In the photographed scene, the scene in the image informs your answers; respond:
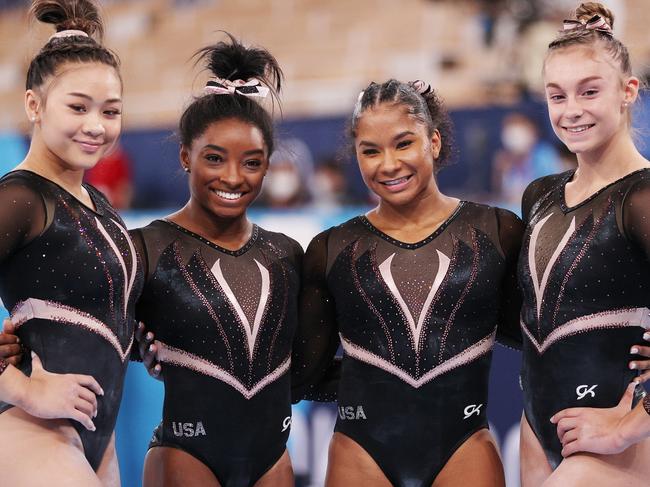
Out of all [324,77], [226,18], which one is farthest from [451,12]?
[226,18]

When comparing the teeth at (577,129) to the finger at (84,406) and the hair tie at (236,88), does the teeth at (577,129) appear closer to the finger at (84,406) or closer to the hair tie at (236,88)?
the hair tie at (236,88)

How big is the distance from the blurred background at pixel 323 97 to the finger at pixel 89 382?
0.99 m

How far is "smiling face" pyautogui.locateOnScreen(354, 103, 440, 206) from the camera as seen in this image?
2936 mm

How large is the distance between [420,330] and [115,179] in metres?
4.14

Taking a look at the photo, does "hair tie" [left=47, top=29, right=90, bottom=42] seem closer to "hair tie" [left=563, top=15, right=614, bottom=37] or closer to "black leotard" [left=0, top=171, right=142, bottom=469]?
"black leotard" [left=0, top=171, right=142, bottom=469]

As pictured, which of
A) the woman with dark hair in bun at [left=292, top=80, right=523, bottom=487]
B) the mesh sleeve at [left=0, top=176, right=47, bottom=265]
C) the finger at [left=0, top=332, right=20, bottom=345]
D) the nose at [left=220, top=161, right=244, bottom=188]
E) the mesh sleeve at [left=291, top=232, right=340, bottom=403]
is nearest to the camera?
the mesh sleeve at [left=0, top=176, right=47, bottom=265]

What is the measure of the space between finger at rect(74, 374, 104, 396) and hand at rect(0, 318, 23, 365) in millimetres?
175

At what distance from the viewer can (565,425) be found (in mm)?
2609

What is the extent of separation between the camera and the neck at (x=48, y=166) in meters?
2.60

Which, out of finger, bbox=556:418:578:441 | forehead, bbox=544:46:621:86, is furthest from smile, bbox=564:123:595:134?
finger, bbox=556:418:578:441

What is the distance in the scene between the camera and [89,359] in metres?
2.58

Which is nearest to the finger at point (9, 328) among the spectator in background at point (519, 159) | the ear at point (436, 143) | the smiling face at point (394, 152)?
the smiling face at point (394, 152)

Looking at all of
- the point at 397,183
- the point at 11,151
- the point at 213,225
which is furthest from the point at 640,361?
the point at 11,151

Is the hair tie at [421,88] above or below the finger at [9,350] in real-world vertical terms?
above
